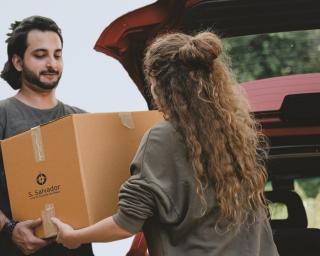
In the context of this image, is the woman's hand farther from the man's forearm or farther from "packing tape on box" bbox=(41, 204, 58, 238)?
the man's forearm

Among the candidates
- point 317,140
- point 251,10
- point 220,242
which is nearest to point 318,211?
point 317,140

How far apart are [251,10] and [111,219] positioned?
3.21 feet

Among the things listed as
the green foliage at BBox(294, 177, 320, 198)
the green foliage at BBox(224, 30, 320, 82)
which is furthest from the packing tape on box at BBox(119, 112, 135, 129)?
the green foliage at BBox(294, 177, 320, 198)

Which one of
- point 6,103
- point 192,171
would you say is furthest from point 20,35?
point 192,171

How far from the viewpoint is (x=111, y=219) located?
183 centimetres

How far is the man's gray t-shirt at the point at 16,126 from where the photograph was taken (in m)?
2.26

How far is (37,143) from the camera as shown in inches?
83.0

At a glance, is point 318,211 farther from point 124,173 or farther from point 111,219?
point 111,219

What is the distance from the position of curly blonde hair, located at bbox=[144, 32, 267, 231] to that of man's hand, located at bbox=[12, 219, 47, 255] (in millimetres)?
652

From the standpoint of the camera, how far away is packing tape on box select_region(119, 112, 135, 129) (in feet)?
7.03

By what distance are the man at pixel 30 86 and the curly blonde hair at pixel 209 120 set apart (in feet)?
1.97

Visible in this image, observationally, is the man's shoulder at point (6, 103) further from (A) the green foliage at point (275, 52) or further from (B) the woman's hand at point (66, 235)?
(A) the green foliage at point (275, 52)

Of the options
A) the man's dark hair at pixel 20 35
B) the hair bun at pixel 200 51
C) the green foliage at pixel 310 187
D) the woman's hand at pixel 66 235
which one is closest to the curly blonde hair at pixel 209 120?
the hair bun at pixel 200 51

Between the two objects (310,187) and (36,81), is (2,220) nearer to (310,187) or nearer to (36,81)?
(36,81)
